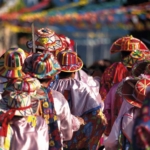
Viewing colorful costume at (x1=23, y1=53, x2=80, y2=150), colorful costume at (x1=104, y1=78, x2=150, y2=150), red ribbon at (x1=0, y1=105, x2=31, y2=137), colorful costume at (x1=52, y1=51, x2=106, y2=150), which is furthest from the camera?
colorful costume at (x1=52, y1=51, x2=106, y2=150)

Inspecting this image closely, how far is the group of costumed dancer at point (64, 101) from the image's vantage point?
5137 mm

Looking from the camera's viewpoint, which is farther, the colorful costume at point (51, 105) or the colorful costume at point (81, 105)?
the colorful costume at point (81, 105)

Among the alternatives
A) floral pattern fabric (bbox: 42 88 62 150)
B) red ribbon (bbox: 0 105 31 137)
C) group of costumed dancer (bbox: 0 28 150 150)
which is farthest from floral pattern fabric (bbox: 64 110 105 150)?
red ribbon (bbox: 0 105 31 137)

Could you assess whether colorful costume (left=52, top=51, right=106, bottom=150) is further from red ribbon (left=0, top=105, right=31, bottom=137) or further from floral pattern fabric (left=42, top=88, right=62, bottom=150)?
red ribbon (left=0, top=105, right=31, bottom=137)

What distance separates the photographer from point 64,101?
227 inches

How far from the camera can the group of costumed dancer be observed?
5.14 meters

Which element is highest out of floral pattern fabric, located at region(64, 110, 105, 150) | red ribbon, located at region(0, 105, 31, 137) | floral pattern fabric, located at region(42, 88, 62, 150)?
red ribbon, located at region(0, 105, 31, 137)

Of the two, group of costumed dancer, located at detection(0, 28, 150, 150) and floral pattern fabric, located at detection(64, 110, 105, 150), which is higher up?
group of costumed dancer, located at detection(0, 28, 150, 150)

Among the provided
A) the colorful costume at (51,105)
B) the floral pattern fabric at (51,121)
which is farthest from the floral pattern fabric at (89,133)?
the floral pattern fabric at (51,121)

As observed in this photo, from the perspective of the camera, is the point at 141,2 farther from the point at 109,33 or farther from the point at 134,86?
the point at 109,33

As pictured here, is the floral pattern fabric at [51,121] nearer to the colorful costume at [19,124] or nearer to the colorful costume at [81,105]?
the colorful costume at [19,124]

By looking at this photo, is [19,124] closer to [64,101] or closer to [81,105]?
[64,101]

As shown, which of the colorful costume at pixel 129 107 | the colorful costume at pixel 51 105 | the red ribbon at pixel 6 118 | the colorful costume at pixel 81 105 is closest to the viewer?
the red ribbon at pixel 6 118

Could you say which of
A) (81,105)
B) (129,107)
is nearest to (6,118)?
(129,107)
